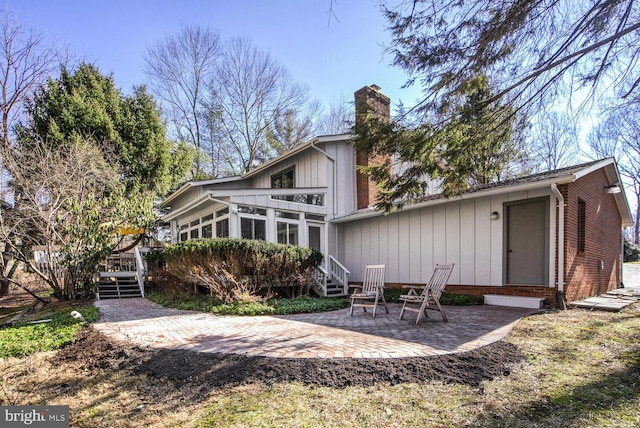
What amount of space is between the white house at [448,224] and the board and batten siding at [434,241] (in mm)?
28

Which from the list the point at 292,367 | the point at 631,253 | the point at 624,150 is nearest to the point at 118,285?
the point at 292,367

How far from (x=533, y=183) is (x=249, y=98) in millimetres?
19601

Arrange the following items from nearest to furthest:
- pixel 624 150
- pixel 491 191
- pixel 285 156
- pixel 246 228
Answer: pixel 491 191 < pixel 246 228 < pixel 285 156 < pixel 624 150

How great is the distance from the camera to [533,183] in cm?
741

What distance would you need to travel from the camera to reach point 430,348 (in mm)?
4324

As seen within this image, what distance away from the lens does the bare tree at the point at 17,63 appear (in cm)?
1384

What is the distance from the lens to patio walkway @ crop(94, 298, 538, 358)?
14.2ft

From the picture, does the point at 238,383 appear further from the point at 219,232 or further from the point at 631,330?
the point at 219,232

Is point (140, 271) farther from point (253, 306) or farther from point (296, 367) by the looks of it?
point (296, 367)

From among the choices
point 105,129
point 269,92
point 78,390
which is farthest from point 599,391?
point 269,92

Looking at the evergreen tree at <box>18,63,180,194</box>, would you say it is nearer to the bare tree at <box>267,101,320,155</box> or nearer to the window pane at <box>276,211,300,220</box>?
the bare tree at <box>267,101,320,155</box>

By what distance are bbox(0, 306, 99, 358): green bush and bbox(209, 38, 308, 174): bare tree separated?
18.0 m

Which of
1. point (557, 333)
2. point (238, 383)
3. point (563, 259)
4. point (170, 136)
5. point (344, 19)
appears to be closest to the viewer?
point (238, 383)

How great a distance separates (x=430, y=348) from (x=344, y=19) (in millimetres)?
4399
